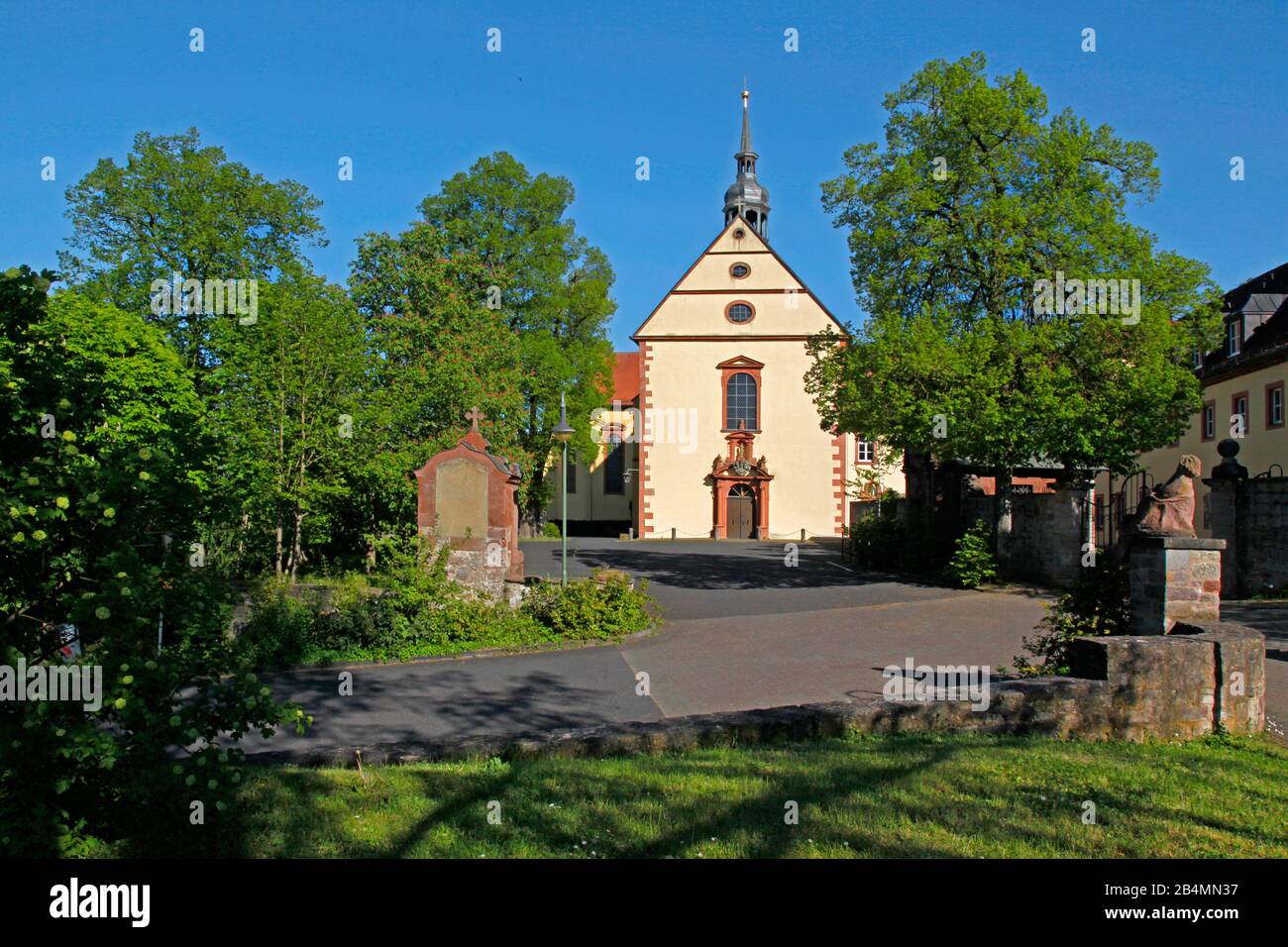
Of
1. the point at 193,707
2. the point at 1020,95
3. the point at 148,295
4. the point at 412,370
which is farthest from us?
the point at 148,295

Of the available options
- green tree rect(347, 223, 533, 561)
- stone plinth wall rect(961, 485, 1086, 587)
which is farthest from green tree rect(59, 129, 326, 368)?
stone plinth wall rect(961, 485, 1086, 587)

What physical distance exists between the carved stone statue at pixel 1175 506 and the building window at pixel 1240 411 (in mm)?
23536

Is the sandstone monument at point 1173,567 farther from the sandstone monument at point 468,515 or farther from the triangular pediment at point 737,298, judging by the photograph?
the triangular pediment at point 737,298

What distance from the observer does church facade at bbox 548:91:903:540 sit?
41.4m

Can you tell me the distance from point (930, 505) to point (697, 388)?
19126 mm

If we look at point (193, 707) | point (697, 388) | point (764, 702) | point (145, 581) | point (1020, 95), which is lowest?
point (764, 702)

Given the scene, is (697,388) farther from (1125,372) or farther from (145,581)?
(145,581)

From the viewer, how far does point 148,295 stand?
2875 centimetres

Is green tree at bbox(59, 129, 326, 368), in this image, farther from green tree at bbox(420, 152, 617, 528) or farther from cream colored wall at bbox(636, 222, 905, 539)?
cream colored wall at bbox(636, 222, 905, 539)

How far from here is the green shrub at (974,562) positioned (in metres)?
19.9

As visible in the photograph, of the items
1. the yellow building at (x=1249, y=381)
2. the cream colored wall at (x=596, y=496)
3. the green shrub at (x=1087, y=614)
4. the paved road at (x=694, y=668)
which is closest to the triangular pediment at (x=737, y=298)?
the cream colored wall at (x=596, y=496)

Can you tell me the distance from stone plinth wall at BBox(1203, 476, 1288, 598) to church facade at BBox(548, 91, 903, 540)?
23482 millimetres

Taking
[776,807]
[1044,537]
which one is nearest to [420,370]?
[1044,537]
